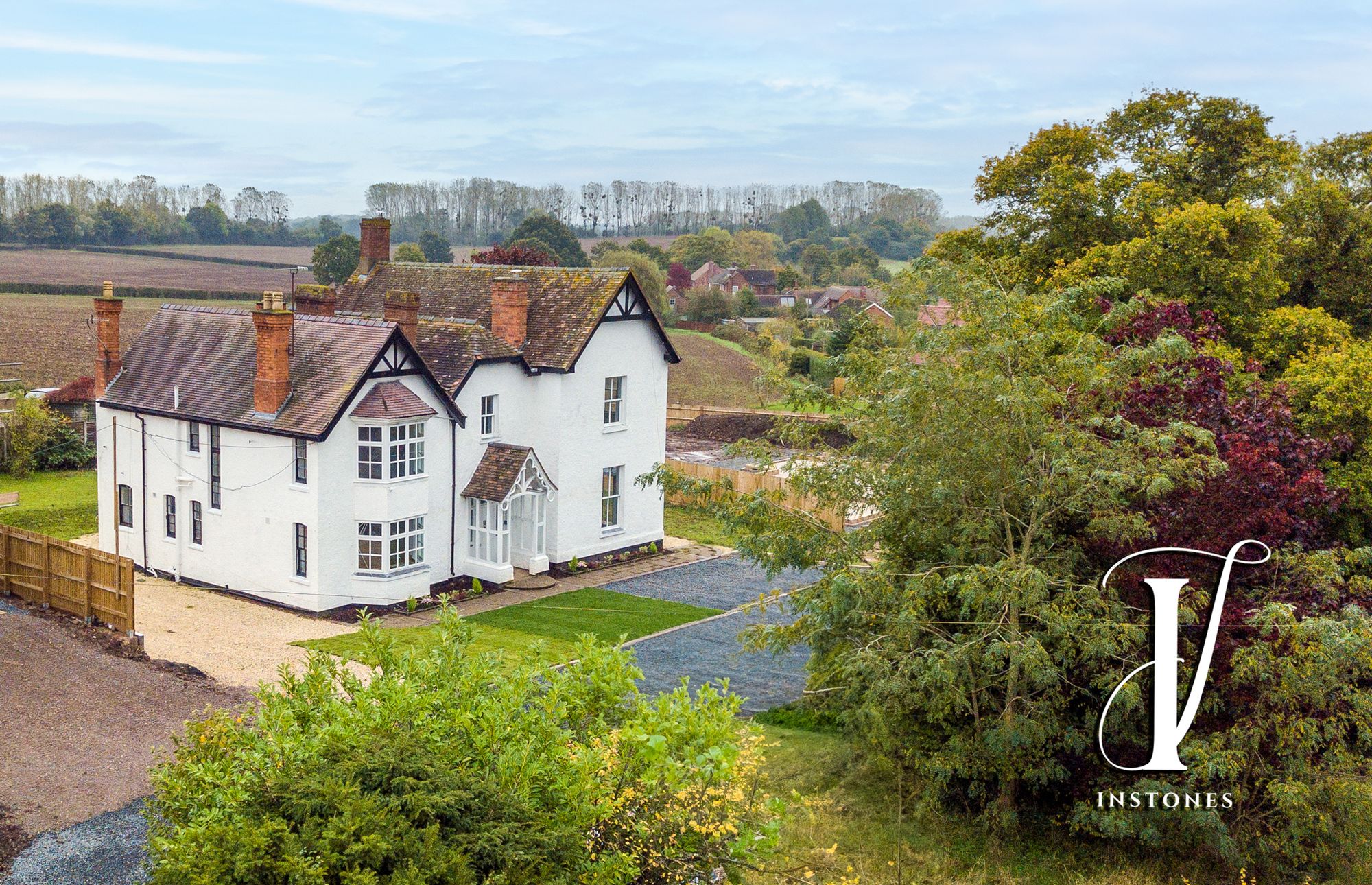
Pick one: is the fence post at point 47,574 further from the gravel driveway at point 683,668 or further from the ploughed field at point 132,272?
the ploughed field at point 132,272

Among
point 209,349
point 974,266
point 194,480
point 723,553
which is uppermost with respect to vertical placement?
point 974,266

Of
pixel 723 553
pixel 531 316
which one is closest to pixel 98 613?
pixel 531 316

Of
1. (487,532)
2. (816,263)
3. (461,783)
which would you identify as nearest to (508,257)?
(487,532)

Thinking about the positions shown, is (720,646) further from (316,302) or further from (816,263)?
(816,263)

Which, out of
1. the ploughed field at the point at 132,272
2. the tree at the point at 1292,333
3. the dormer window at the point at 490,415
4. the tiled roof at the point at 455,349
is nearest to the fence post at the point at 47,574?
the tiled roof at the point at 455,349

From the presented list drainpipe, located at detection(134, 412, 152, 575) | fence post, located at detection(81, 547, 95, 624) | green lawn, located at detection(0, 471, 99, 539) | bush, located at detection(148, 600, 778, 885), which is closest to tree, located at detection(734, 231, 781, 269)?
green lawn, located at detection(0, 471, 99, 539)

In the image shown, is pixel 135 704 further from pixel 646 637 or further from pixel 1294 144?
pixel 1294 144
